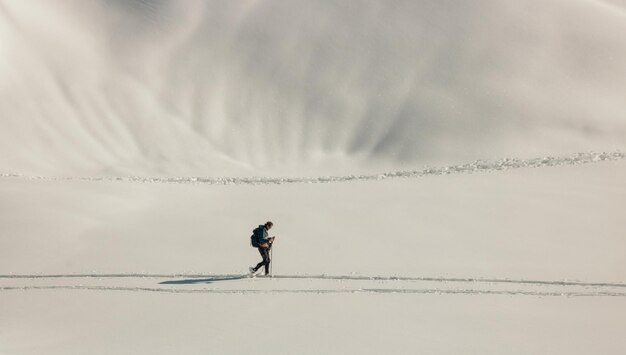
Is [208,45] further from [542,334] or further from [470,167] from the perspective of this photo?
[542,334]

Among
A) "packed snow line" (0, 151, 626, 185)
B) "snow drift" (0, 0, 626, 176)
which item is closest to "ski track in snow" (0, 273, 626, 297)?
"packed snow line" (0, 151, 626, 185)

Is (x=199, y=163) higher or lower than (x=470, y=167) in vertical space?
higher

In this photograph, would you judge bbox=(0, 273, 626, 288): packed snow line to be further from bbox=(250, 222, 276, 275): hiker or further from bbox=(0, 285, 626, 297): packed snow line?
bbox=(0, 285, 626, 297): packed snow line

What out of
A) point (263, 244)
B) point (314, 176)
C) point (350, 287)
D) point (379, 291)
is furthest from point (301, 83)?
point (379, 291)

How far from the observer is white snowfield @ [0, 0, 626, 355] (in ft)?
41.6

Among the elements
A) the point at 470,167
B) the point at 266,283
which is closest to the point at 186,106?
the point at 470,167

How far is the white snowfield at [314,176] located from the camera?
12680mm

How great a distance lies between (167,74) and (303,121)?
6.30 meters

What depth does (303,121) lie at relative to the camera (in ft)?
97.5

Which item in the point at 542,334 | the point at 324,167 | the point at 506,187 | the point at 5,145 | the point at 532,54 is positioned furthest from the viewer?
the point at 532,54

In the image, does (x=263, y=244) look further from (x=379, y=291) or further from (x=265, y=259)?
(x=379, y=291)

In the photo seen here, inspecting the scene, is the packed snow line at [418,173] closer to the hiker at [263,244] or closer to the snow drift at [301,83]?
the snow drift at [301,83]

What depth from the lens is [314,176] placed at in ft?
80.7

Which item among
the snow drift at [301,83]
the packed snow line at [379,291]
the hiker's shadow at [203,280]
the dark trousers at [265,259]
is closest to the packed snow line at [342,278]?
the hiker's shadow at [203,280]
